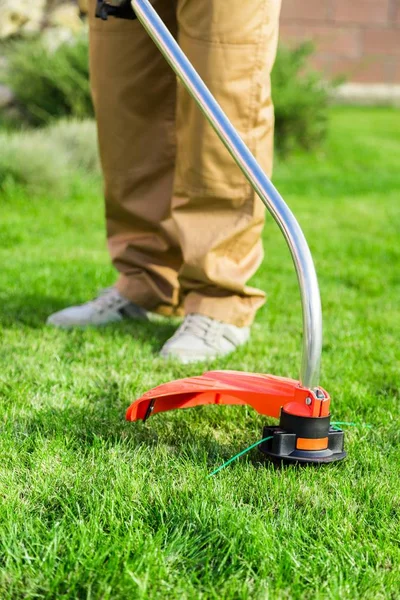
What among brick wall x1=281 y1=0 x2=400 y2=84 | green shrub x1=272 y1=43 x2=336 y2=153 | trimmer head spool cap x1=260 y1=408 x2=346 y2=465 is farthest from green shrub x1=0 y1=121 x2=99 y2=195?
brick wall x1=281 y1=0 x2=400 y2=84

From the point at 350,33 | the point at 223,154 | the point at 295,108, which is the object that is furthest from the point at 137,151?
the point at 350,33

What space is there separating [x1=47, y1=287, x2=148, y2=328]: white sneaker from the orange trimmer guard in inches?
35.1

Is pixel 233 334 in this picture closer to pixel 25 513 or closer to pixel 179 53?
pixel 179 53

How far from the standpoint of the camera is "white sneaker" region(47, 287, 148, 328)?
2621mm

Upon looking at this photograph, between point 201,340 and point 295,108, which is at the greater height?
point 295,108

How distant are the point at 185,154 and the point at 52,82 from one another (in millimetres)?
4122

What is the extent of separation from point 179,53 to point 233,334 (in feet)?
3.06

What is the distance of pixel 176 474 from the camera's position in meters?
1.58

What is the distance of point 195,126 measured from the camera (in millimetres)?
2311

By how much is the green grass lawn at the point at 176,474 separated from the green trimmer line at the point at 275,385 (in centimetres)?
6

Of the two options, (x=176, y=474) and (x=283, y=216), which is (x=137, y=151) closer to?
(x=283, y=216)

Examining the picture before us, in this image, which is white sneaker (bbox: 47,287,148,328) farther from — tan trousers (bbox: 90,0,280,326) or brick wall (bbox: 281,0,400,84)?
brick wall (bbox: 281,0,400,84)

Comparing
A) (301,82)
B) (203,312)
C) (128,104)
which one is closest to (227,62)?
(128,104)

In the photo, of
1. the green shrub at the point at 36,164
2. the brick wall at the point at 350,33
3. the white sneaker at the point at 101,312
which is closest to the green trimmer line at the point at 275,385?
the white sneaker at the point at 101,312
